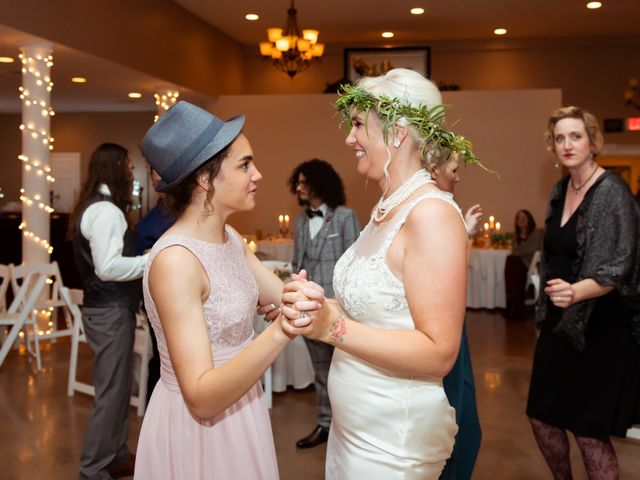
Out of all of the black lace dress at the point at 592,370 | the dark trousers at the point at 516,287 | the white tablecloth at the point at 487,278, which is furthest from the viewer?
the white tablecloth at the point at 487,278

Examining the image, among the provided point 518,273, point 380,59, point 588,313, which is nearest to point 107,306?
point 588,313

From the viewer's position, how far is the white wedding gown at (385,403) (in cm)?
188

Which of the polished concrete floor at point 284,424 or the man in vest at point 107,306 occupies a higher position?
the man in vest at point 107,306

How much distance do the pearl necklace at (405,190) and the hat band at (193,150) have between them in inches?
19.9

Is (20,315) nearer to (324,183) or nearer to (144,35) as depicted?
(324,183)

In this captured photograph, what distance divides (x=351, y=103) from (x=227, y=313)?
2.25ft

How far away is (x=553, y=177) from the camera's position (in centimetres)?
1124

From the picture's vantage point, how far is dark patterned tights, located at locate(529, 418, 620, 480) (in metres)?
3.09

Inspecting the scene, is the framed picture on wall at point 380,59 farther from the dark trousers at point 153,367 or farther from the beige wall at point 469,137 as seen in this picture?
the dark trousers at point 153,367

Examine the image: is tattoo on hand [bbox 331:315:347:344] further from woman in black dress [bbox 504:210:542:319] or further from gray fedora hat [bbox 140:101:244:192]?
woman in black dress [bbox 504:210:542:319]

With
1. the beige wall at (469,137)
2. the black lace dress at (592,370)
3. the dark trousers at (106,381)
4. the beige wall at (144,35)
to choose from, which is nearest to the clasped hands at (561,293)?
the black lace dress at (592,370)

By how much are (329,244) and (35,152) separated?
174 inches

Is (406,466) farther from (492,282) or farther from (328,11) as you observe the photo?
(328,11)

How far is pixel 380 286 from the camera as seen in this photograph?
1873mm
